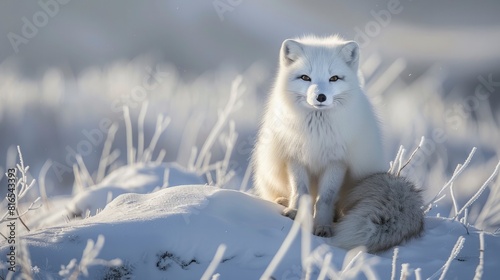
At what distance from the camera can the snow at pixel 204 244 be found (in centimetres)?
236

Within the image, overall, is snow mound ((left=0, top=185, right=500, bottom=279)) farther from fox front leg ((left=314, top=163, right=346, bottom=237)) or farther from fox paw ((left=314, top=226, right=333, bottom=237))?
fox front leg ((left=314, top=163, right=346, bottom=237))

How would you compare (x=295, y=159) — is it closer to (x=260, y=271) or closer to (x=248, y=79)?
(x=260, y=271)

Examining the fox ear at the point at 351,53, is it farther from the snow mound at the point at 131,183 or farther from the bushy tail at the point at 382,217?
the snow mound at the point at 131,183

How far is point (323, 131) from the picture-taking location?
342 centimetres

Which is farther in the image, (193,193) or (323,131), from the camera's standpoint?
(323,131)

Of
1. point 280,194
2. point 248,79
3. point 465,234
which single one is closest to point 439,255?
point 465,234

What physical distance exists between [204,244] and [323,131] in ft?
3.94

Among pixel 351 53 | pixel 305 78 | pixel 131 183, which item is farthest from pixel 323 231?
pixel 131 183

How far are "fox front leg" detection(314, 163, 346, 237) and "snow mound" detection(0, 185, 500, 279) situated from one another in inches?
15.4

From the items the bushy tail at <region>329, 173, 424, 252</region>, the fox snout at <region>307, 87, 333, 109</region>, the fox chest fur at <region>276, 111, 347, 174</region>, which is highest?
the fox snout at <region>307, 87, 333, 109</region>

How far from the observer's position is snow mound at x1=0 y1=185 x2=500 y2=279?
2363 millimetres

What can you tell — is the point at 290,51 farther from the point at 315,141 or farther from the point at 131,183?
the point at 131,183

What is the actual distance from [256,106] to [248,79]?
0.53 metres

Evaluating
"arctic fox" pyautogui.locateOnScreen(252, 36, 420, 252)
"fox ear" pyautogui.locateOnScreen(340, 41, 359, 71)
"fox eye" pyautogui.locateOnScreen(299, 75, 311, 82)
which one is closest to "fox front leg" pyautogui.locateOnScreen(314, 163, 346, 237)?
"arctic fox" pyautogui.locateOnScreen(252, 36, 420, 252)
